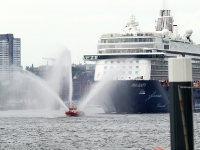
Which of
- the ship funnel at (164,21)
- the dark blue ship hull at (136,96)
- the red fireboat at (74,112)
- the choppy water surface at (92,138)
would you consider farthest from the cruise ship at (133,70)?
the choppy water surface at (92,138)

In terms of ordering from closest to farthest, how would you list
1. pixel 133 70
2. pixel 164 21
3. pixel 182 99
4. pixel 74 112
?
pixel 182 99 → pixel 74 112 → pixel 133 70 → pixel 164 21

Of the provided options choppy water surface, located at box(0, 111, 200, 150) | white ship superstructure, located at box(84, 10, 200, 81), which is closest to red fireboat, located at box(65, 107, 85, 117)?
white ship superstructure, located at box(84, 10, 200, 81)

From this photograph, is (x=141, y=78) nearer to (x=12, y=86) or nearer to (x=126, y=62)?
(x=126, y=62)

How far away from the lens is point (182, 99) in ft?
62.1

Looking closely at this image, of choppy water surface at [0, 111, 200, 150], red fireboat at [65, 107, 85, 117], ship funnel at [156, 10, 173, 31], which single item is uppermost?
ship funnel at [156, 10, 173, 31]

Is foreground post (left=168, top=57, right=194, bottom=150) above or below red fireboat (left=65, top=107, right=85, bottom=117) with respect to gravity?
above

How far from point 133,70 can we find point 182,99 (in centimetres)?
7091

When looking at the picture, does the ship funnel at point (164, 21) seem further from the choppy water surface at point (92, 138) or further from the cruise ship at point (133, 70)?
the choppy water surface at point (92, 138)

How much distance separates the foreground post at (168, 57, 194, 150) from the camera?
18922 mm

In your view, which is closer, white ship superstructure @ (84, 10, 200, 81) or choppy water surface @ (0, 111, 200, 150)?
choppy water surface @ (0, 111, 200, 150)

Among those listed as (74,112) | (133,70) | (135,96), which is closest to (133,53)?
(133,70)

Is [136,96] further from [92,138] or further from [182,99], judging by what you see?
[182,99]

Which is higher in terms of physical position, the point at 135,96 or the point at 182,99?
the point at 182,99

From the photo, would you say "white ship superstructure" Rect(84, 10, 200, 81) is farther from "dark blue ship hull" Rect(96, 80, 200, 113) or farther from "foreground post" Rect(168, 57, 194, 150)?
"foreground post" Rect(168, 57, 194, 150)
